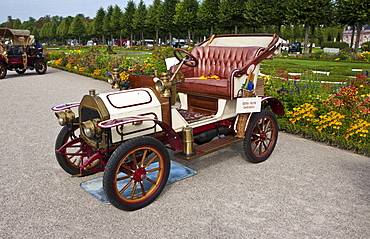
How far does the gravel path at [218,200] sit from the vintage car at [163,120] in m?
0.26

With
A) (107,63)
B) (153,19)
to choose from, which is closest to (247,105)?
(107,63)

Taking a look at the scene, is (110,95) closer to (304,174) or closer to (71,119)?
(71,119)

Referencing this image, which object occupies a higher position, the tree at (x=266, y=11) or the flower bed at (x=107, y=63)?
the tree at (x=266, y=11)

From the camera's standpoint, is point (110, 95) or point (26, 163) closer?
point (110, 95)

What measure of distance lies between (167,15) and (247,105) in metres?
41.7

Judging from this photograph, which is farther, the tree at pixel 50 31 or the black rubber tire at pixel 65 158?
the tree at pixel 50 31

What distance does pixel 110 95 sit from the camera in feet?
11.8

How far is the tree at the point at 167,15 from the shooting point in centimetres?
4347

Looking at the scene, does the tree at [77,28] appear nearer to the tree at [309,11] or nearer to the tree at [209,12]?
the tree at [209,12]

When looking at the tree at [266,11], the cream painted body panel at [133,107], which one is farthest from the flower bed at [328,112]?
Answer: the tree at [266,11]

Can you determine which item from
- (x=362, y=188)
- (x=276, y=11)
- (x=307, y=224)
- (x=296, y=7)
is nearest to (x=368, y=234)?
(x=307, y=224)

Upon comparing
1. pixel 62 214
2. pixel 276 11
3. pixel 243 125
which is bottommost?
pixel 62 214

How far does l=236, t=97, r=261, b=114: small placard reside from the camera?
4223 millimetres

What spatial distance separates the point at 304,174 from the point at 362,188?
2.29 feet
